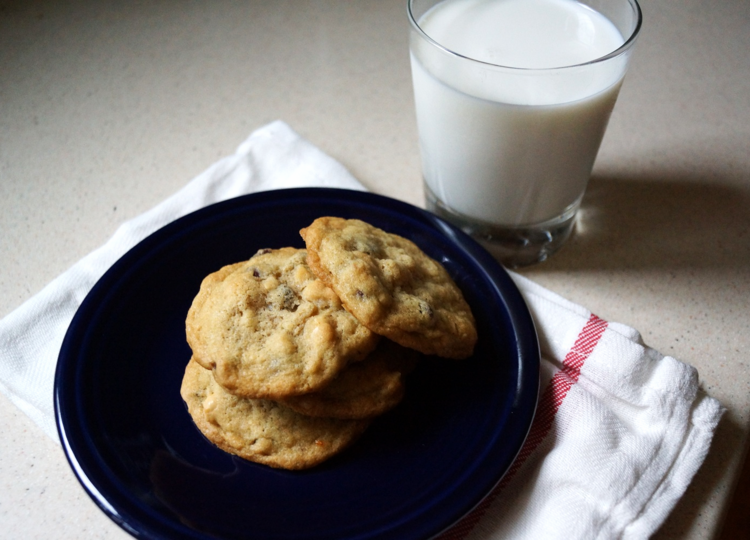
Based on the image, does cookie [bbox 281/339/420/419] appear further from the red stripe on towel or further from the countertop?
the countertop

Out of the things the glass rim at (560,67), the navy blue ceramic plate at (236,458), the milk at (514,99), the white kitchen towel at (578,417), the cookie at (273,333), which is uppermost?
the glass rim at (560,67)

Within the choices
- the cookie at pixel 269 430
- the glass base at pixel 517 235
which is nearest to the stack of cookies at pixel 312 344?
the cookie at pixel 269 430

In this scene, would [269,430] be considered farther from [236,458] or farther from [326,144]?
[326,144]

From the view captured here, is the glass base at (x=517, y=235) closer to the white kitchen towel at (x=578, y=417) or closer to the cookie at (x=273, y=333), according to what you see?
the white kitchen towel at (x=578, y=417)

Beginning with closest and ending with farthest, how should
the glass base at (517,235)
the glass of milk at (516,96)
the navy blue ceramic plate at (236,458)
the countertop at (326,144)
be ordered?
the navy blue ceramic plate at (236,458) < the glass of milk at (516,96) < the countertop at (326,144) < the glass base at (517,235)

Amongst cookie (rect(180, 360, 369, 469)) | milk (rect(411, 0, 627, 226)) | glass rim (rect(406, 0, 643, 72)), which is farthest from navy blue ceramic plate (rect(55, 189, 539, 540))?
Result: glass rim (rect(406, 0, 643, 72))

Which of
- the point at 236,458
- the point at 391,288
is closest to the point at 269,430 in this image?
the point at 236,458

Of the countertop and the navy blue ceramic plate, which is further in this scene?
the countertop

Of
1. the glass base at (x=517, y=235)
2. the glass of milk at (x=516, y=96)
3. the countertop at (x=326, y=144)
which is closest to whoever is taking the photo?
the glass of milk at (x=516, y=96)
